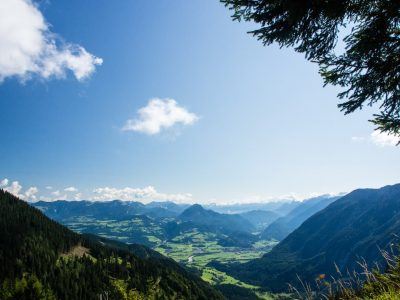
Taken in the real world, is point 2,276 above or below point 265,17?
below

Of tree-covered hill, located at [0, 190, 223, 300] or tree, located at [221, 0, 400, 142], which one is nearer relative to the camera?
tree, located at [221, 0, 400, 142]

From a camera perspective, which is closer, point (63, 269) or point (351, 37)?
point (351, 37)

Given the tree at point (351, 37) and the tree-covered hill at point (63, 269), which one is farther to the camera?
the tree-covered hill at point (63, 269)

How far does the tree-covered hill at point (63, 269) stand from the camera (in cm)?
10400

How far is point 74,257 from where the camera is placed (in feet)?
442

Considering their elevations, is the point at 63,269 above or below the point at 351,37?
below

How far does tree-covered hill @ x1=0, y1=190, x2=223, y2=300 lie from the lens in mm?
104000

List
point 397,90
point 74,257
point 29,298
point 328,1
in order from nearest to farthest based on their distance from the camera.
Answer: point 328,1
point 397,90
point 29,298
point 74,257

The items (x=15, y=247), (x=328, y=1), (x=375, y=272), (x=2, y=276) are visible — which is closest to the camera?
(x=375, y=272)

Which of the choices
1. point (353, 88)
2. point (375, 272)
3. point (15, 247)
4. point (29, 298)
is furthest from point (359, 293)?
point (15, 247)

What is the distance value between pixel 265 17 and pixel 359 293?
10.1m

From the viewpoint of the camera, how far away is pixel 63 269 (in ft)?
384

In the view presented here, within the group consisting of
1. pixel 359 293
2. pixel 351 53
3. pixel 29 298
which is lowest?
pixel 29 298

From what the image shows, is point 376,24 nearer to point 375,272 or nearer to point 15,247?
point 375,272
